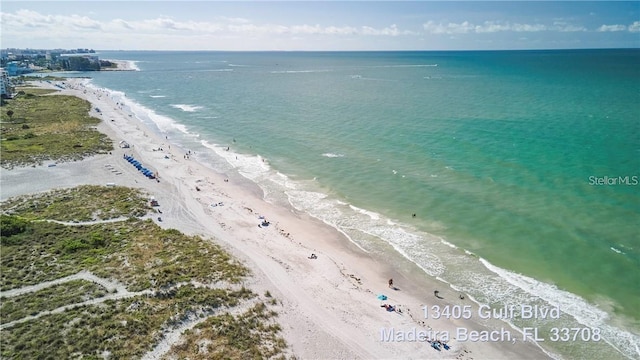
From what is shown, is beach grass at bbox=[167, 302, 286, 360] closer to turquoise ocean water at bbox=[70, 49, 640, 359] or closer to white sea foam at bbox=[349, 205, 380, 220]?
turquoise ocean water at bbox=[70, 49, 640, 359]

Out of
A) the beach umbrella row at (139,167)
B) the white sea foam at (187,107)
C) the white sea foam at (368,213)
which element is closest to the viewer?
the white sea foam at (368,213)

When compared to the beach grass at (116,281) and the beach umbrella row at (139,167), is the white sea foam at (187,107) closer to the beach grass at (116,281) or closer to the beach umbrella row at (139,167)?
the beach umbrella row at (139,167)

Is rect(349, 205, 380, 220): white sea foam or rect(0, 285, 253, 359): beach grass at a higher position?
rect(349, 205, 380, 220): white sea foam

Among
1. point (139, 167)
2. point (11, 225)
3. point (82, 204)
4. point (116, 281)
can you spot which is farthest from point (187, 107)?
point (116, 281)

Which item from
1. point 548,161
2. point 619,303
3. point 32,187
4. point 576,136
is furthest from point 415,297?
point 576,136

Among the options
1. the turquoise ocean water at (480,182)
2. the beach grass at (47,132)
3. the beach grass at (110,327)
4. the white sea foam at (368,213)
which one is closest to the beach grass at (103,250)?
the beach grass at (110,327)

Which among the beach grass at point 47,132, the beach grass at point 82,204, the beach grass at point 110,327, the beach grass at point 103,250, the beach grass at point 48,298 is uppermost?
the beach grass at point 47,132

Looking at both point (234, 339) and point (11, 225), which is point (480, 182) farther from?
point (11, 225)

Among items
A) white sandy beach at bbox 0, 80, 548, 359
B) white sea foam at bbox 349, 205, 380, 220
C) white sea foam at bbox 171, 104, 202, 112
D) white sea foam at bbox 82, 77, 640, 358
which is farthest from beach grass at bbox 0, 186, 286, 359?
white sea foam at bbox 171, 104, 202, 112
